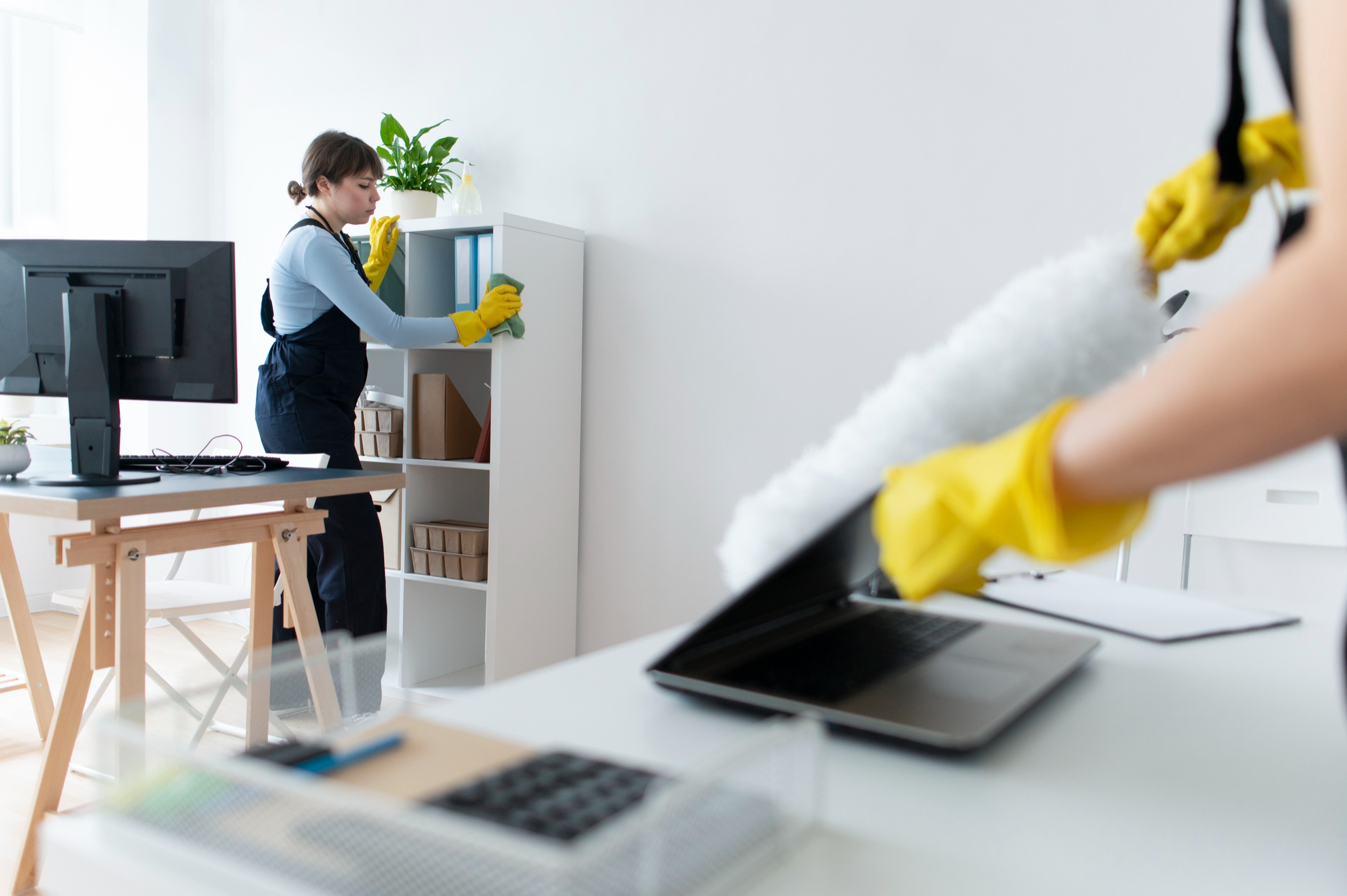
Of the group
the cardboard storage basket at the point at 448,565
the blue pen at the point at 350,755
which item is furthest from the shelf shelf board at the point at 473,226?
the blue pen at the point at 350,755

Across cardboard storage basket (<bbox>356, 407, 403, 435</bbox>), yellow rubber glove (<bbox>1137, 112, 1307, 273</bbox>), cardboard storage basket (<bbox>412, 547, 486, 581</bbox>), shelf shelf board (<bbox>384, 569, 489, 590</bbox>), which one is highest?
yellow rubber glove (<bbox>1137, 112, 1307, 273</bbox>)

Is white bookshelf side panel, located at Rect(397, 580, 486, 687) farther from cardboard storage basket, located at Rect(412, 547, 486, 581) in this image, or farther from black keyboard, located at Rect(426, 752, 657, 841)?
black keyboard, located at Rect(426, 752, 657, 841)

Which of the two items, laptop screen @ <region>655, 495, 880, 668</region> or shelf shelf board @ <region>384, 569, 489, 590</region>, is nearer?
laptop screen @ <region>655, 495, 880, 668</region>

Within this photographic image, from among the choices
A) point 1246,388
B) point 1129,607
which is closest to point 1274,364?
point 1246,388

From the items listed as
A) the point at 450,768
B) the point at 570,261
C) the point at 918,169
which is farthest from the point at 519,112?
the point at 450,768

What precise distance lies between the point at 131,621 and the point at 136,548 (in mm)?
146

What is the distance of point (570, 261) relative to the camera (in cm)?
327

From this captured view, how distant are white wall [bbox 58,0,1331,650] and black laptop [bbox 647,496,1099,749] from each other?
1.91m

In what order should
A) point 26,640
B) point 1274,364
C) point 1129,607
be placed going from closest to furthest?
point 1274,364
point 1129,607
point 26,640

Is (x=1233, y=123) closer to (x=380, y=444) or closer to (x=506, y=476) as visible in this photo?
(x=506, y=476)

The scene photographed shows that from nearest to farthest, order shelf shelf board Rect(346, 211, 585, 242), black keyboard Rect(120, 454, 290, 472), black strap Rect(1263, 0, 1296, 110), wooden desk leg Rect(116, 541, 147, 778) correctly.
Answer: black strap Rect(1263, 0, 1296, 110) < wooden desk leg Rect(116, 541, 147, 778) < black keyboard Rect(120, 454, 290, 472) < shelf shelf board Rect(346, 211, 585, 242)

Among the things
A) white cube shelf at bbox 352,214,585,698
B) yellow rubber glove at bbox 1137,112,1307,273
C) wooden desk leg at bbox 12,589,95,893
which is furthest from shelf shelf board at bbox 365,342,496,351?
yellow rubber glove at bbox 1137,112,1307,273

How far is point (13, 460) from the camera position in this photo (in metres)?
2.10

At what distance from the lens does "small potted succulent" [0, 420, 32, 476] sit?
2.09 m
